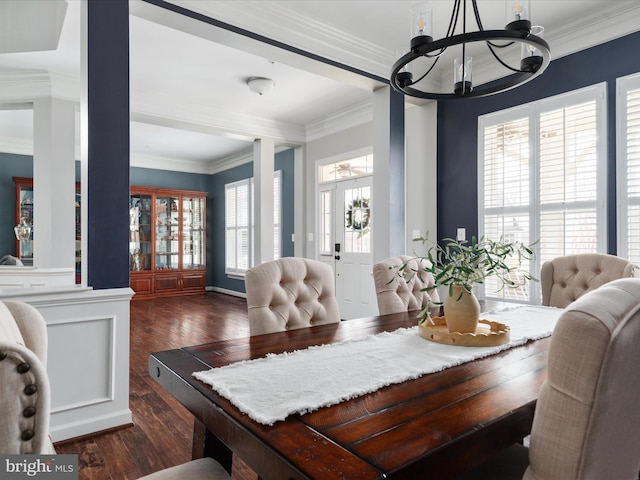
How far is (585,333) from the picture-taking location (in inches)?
26.6

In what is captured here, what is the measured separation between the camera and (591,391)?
0.68 metres

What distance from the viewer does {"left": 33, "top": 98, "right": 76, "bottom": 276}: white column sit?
3.78 m

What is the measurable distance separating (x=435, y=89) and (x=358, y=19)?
4.46 ft

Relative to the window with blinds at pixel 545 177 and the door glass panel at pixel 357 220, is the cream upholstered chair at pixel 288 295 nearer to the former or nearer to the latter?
the window with blinds at pixel 545 177

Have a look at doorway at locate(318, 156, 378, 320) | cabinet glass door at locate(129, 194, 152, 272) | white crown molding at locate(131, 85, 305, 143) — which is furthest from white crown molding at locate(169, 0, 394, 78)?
cabinet glass door at locate(129, 194, 152, 272)

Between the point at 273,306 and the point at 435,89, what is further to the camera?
the point at 435,89

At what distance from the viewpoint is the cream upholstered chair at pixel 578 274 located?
217cm

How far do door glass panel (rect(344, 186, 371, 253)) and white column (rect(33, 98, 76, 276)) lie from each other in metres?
3.18

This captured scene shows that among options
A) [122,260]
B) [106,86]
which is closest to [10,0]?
[106,86]

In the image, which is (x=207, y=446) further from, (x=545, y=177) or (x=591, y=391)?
(x=545, y=177)

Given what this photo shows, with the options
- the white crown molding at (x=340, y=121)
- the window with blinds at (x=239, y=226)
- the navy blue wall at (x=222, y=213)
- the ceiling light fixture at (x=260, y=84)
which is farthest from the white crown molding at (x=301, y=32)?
the window with blinds at (x=239, y=226)

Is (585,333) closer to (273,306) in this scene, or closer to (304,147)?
(273,306)

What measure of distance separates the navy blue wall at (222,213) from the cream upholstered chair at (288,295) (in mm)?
4484

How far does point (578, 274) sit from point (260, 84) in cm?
338
